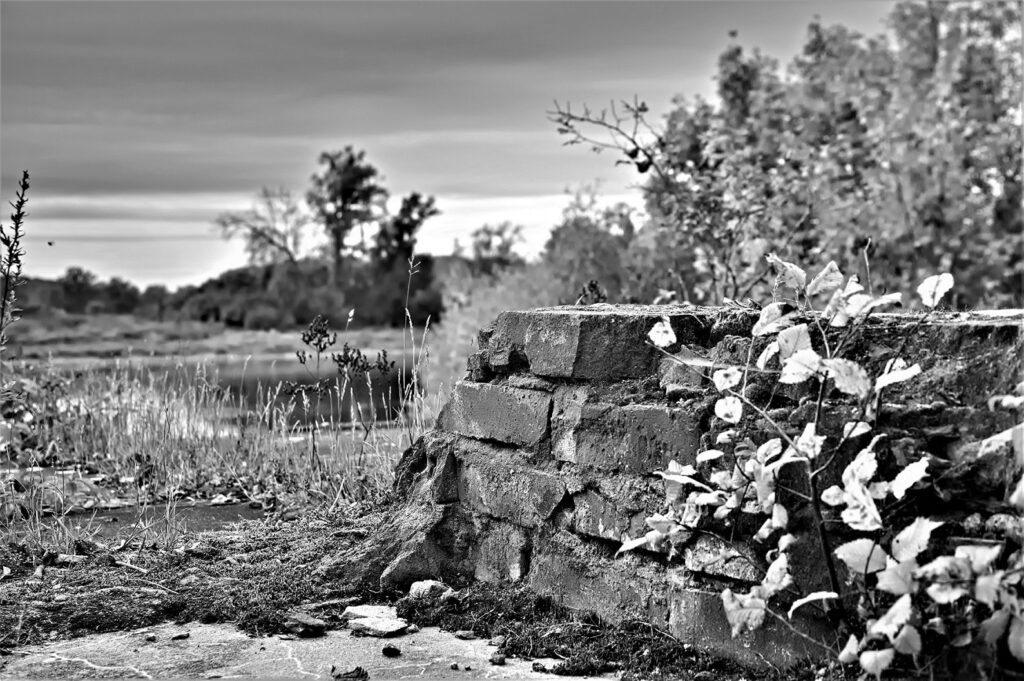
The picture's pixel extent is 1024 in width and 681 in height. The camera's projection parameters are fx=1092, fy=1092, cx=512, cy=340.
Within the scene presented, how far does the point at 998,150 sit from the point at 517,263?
26.5 ft

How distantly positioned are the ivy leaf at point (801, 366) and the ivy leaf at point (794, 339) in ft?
0.11

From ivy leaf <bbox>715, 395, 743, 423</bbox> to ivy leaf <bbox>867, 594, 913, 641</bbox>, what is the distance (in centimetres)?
69

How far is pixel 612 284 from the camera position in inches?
477

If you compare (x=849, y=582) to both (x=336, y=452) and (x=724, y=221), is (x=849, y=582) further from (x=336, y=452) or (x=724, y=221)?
(x=724, y=221)

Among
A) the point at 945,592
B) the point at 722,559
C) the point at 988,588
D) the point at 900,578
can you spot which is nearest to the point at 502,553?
the point at 722,559

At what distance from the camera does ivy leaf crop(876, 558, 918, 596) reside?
2.83m

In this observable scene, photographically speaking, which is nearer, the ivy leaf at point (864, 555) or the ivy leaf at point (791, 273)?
the ivy leaf at point (864, 555)

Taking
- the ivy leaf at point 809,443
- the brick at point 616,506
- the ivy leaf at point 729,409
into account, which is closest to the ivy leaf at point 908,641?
the ivy leaf at point 809,443

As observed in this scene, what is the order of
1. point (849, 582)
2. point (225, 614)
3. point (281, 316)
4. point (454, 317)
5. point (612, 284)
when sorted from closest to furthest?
point (849, 582) → point (225, 614) → point (612, 284) → point (454, 317) → point (281, 316)

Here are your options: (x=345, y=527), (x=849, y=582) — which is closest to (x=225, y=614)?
(x=345, y=527)

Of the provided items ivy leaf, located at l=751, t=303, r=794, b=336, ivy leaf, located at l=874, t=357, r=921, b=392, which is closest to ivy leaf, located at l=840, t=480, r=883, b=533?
ivy leaf, located at l=874, t=357, r=921, b=392

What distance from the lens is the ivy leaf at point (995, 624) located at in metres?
2.74

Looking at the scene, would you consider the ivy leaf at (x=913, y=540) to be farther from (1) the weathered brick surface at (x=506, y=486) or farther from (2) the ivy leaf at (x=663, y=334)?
(1) the weathered brick surface at (x=506, y=486)

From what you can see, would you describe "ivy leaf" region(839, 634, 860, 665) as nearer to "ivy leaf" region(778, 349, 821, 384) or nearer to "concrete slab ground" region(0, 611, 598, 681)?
"ivy leaf" region(778, 349, 821, 384)
